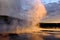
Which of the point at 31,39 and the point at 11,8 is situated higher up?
the point at 11,8

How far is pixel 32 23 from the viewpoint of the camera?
2049 mm

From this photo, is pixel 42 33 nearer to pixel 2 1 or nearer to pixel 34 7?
pixel 34 7

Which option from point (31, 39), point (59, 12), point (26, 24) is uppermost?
point (59, 12)

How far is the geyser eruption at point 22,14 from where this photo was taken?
6.72 ft

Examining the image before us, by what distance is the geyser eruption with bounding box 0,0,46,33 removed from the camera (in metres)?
2.05

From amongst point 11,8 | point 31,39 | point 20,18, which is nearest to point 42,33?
point 31,39

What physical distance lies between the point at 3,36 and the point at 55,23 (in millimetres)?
528

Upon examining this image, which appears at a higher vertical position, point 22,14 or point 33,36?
point 22,14

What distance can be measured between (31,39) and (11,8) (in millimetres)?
369

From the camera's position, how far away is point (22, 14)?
2076mm

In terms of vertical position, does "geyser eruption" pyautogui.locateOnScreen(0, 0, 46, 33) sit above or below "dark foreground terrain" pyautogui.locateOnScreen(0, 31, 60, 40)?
above

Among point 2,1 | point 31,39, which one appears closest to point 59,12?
point 31,39

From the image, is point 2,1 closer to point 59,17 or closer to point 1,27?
point 1,27

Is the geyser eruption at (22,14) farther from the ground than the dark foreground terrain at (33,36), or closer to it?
farther from the ground
